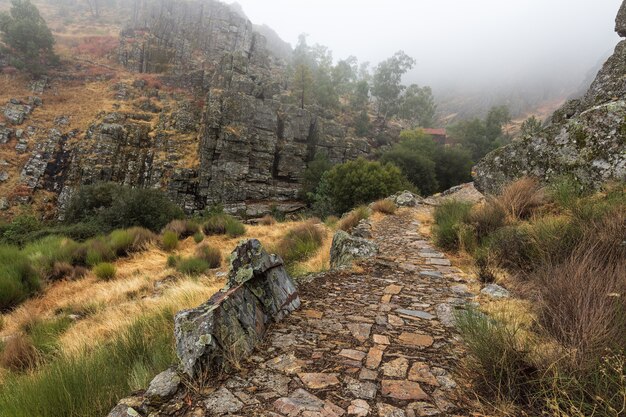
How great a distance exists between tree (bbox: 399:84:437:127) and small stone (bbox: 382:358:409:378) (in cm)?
5621

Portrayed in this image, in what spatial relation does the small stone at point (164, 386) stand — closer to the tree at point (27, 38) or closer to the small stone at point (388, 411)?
the small stone at point (388, 411)

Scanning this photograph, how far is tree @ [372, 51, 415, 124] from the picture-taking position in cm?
5072

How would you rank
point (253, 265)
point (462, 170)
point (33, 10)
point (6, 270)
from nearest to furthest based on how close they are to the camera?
point (253, 265)
point (6, 270)
point (462, 170)
point (33, 10)

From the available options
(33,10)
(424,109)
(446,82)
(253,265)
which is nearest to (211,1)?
(33,10)

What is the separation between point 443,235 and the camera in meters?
5.82

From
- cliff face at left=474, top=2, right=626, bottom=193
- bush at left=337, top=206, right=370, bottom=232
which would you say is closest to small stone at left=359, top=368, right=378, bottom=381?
cliff face at left=474, top=2, right=626, bottom=193

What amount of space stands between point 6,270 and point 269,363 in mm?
8273

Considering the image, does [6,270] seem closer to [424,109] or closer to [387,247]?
[387,247]

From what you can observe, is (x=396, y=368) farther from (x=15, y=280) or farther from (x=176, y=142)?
(x=176, y=142)

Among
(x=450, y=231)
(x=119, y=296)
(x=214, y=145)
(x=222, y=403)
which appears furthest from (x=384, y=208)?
(x=214, y=145)

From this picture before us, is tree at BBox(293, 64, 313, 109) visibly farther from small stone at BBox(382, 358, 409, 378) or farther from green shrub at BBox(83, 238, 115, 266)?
small stone at BBox(382, 358, 409, 378)

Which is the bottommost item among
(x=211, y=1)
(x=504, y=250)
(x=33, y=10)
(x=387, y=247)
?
(x=387, y=247)

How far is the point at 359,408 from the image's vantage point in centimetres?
176

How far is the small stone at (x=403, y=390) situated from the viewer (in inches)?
73.0
